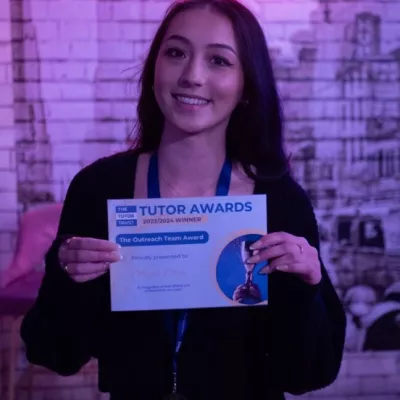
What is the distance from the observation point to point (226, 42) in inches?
48.6

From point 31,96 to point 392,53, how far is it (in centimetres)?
195

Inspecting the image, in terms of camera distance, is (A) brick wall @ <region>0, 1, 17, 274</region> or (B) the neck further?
(A) brick wall @ <region>0, 1, 17, 274</region>

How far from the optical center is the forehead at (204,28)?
1.23 meters

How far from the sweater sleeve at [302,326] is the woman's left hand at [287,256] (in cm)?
4

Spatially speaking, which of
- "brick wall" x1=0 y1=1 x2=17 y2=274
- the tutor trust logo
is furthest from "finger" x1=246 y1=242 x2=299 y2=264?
"brick wall" x1=0 y1=1 x2=17 y2=274

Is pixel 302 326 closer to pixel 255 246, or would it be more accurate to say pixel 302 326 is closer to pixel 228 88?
pixel 255 246

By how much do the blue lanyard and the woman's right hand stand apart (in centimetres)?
18

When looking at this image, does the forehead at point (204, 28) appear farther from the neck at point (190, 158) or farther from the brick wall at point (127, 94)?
the brick wall at point (127, 94)

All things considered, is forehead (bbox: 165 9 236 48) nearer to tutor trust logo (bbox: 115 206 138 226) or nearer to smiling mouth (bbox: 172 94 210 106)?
smiling mouth (bbox: 172 94 210 106)

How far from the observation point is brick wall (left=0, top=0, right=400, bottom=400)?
311 centimetres

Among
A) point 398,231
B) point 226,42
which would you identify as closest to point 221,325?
point 226,42

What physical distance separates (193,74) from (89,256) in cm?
42

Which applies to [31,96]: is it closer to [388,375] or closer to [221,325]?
[221,325]

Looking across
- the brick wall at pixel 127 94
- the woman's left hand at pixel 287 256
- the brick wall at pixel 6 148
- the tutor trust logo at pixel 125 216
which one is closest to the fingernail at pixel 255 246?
the woman's left hand at pixel 287 256
